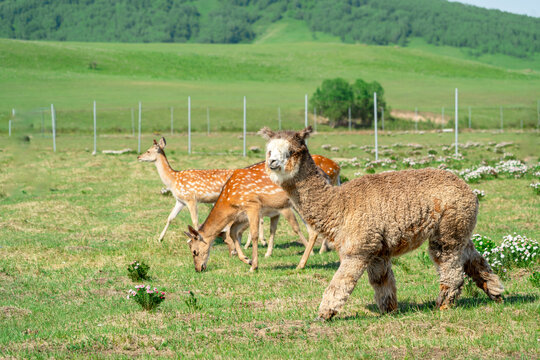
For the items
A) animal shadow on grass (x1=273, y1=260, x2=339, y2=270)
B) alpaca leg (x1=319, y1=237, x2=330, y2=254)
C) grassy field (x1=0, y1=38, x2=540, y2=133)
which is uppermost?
grassy field (x1=0, y1=38, x2=540, y2=133)

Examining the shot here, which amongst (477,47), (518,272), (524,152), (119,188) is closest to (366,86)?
(119,188)

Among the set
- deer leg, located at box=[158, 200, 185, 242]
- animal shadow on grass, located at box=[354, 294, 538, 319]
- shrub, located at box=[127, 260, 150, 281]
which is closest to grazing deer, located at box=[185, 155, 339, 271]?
shrub, located at box=[127, 260, 150, 281]

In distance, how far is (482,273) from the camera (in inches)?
304

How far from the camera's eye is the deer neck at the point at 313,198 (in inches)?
293

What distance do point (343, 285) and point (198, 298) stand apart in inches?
111

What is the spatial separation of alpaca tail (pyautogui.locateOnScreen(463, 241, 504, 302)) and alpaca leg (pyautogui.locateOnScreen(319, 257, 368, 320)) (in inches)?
58.3

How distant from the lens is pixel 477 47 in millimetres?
181250

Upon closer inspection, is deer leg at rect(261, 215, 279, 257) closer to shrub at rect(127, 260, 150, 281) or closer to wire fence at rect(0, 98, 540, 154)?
shrub at rect(127, 260, 150, 281)

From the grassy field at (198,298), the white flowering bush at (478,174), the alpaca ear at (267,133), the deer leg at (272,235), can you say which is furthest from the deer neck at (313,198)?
the white flowering bush at (478,174)

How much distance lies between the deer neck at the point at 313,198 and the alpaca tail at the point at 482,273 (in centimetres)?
168

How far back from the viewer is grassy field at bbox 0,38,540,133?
2224 inches

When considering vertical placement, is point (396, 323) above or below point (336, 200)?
below

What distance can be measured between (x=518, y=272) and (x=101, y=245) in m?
8.34

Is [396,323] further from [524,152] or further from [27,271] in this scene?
[524,152]
